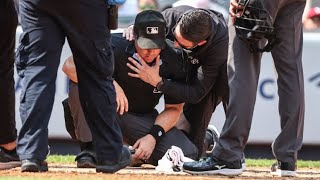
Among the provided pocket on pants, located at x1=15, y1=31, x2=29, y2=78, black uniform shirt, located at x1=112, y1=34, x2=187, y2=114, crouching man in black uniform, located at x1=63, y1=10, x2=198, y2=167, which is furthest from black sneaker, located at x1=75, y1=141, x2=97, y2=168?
pocket on pants, located at x1=15, y1=31, x2=29, y2=78

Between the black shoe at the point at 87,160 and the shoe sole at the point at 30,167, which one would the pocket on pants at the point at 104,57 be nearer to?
the shoe sole at the point at 30,167

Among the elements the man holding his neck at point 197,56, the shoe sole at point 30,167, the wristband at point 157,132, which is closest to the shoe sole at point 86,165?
the wristband at point 157,132

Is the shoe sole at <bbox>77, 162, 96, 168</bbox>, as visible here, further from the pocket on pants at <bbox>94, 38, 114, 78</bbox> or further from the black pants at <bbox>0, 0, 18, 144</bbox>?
the pocket on pants at <bbox>94, 38, 114, 78</bbox>

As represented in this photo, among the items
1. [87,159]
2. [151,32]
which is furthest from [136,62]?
[87,159]

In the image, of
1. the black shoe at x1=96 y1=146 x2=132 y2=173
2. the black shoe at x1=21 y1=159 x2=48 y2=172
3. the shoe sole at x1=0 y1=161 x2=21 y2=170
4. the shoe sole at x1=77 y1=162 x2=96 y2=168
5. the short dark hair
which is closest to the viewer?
the black shoe at x1=21 y1=159 x2=48 y2=172

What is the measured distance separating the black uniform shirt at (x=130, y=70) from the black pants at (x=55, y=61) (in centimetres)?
142

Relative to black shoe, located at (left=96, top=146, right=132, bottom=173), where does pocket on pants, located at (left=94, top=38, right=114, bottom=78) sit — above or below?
above

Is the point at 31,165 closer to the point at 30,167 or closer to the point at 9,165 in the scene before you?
the point at 30,167

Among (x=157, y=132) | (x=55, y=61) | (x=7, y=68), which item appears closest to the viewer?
(x=55, y=61)

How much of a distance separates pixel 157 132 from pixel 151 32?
0.94m

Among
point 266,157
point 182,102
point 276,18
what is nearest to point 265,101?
point 266,157

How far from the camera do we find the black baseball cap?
737 centimetres

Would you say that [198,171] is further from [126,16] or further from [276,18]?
[126,16]

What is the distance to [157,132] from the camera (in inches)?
311
